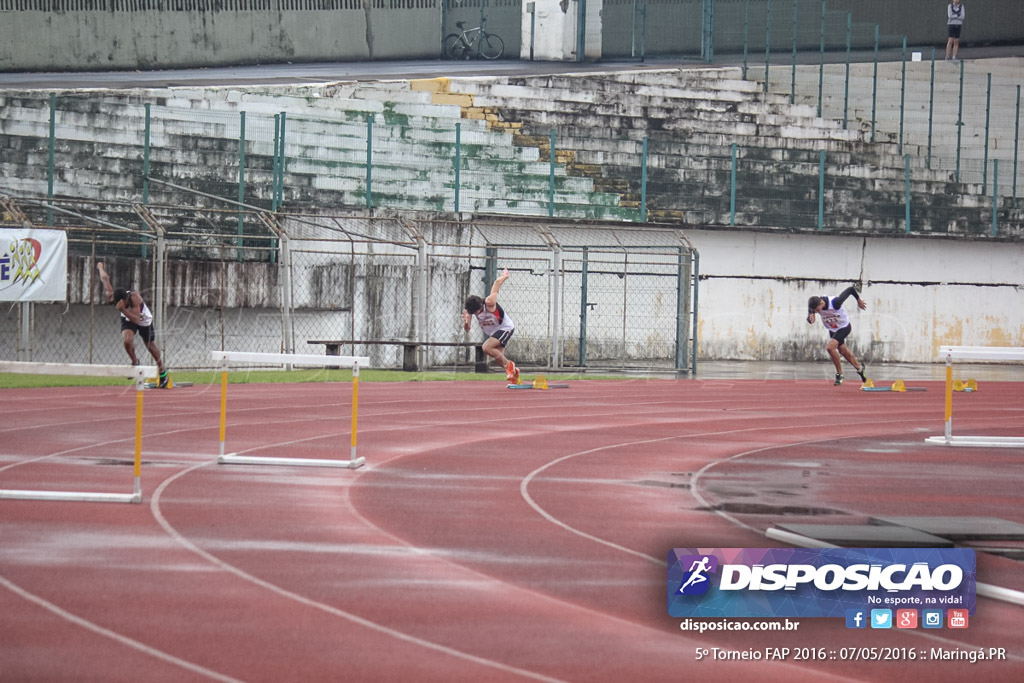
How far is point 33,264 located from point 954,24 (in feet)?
86.4

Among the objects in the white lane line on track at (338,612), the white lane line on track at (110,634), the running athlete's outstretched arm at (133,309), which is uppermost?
the running athlete's outstretched arm at (133,309)

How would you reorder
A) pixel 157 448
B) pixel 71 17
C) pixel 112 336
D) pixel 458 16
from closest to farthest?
pixel 157 448
pixel 112 336
pixel 71 17
pixel 458 16

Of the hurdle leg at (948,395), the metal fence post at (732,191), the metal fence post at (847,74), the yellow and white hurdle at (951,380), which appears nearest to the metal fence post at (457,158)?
the metal fence post at (732,191)

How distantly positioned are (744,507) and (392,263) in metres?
16.5

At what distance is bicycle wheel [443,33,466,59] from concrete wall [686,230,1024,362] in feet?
38.7

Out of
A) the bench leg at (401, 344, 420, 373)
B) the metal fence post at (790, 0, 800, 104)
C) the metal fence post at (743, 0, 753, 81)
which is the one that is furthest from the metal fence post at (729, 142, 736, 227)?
the bench leg at (401, 344, 420, 373)

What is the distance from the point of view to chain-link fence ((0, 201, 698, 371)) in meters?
21.3

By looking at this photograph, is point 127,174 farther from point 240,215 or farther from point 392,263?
point 392,263

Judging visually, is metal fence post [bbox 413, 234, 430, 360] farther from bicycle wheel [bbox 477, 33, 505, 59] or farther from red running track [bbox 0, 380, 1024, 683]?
bicycle wheel [bbox 477, 33, 505, 59]

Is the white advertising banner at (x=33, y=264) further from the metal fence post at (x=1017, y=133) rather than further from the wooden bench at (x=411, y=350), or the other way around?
the metal fence post at (x=1017, y=133)

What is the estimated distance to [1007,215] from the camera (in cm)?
2936

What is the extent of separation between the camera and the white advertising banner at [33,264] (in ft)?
60.7

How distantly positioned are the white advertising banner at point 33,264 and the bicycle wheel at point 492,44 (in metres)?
18.7

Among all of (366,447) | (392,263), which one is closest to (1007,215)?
(392,263)
